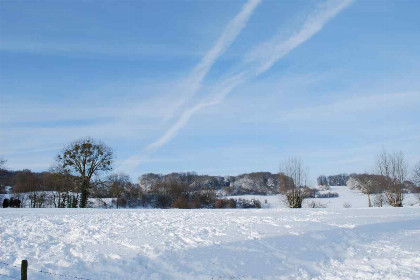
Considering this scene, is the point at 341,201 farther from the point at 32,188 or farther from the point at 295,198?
the point at 32,188

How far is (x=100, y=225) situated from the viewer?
17875mm

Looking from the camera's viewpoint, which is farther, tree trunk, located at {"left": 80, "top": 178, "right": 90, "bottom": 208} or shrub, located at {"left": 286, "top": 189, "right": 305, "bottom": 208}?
shrub, located at {"left": 286, "top": 189, "right": 305, "bottom": 208}

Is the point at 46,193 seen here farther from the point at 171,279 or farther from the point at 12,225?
the point at 171,279

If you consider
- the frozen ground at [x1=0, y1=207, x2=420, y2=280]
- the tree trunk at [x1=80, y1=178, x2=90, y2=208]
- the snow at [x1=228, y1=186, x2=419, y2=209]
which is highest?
the tree trunk at [x1=80, y1=178, x2=90, y2=208]

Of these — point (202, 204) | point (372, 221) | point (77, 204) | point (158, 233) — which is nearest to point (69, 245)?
point (158, 233)

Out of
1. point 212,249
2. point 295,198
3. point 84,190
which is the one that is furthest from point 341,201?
point 212,249

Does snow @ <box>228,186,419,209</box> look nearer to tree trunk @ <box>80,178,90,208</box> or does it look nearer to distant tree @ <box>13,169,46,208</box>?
tree trunk @ <box>80,178,90,208</box>

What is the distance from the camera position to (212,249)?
45.9ft

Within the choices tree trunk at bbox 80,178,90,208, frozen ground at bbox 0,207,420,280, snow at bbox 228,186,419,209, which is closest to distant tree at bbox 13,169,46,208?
tree trunk at bbox 80,178,90,208

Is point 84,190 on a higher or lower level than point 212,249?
higher

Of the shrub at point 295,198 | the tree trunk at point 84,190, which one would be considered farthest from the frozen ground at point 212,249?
the shrub at point 295,198

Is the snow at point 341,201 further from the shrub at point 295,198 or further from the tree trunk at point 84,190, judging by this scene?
the tree trunk at point 84,190

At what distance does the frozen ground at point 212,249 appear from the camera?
11945mm

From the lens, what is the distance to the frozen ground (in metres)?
11.9
